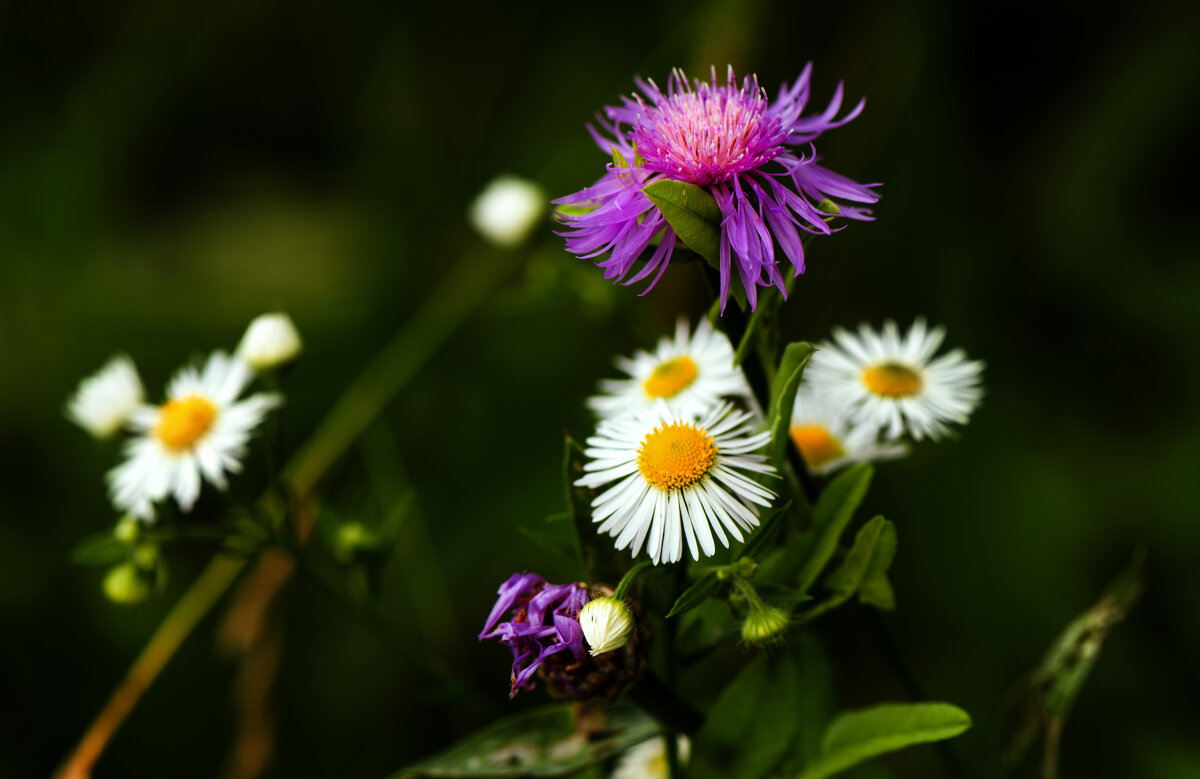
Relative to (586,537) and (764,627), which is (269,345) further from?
(764,627)

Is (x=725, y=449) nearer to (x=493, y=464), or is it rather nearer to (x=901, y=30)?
(x=493, y=464)

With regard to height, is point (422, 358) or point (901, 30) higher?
point (901, 30)

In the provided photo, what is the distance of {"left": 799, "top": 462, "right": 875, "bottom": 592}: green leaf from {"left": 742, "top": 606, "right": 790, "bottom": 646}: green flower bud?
5 cm

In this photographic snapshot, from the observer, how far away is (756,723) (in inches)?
23.5

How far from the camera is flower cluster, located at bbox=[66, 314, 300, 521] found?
75cm

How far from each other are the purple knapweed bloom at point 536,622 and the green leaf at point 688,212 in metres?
0.20

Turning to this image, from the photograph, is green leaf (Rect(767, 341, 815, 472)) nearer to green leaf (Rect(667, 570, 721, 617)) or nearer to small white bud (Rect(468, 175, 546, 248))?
green leaf (Rect(667, 570, 721, 617))

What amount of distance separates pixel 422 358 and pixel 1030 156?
108 cm

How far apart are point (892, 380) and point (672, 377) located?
0.56 feet

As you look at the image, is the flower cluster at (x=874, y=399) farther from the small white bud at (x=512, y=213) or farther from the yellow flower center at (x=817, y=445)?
the small white bud at (x=512, y=213)

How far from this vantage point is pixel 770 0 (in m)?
1.45

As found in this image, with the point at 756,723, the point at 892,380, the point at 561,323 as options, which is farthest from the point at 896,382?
the point at 561,323

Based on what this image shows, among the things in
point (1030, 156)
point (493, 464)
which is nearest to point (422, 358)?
point (493, 464)

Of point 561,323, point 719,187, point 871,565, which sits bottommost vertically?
point 871,565
